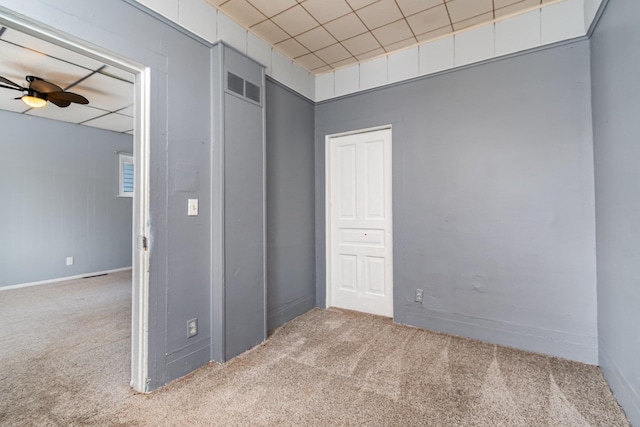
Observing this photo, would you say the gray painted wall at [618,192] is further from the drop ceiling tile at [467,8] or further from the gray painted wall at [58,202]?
the gray painted wall at [58,202]

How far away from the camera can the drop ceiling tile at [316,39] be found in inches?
106

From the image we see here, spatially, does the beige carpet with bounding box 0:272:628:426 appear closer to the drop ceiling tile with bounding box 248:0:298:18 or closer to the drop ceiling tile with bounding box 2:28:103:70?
the drop ceiling tile with bounding box 2:28:103:70

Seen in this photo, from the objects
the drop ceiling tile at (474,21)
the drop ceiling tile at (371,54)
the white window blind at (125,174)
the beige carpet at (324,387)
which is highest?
the drop ceiling tile at (371,54)

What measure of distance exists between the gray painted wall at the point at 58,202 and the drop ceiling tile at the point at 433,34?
5.64 m

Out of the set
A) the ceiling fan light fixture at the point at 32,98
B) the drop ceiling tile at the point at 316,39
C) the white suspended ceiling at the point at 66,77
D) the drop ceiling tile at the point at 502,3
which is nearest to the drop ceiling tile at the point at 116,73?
the white suspended ceiling at the point at 66,77

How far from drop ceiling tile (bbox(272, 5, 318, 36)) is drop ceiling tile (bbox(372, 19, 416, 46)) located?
61cm

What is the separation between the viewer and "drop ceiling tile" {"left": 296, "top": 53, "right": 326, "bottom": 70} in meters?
3.14

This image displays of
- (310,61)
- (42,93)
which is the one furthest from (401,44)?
(42,93)

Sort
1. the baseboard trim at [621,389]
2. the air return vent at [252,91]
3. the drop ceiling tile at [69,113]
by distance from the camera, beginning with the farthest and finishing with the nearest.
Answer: the drop ceiling tile at [69,113], the air return vent at [252,91], the baseboard trim at [621,389]

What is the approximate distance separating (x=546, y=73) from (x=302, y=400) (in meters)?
3.04

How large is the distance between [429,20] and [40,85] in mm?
3944

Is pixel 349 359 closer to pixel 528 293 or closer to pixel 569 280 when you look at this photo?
pixel 528 293

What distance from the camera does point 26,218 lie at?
461cm

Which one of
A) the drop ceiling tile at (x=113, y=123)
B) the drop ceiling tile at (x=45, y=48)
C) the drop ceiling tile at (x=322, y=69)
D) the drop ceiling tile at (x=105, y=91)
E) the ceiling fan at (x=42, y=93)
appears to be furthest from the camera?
the drop ceiling tile at (x=113, y=123)
